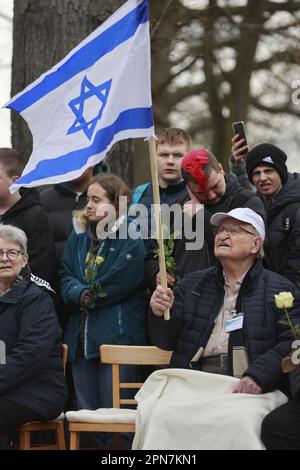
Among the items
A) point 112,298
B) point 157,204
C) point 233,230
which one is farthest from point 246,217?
point 112,298

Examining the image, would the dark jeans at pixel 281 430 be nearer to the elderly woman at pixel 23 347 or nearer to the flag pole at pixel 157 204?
the flag pole at pixel 157 204

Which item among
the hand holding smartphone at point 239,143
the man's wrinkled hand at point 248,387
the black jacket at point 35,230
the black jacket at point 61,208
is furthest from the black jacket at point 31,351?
the hand holding smartphone at point 239,143

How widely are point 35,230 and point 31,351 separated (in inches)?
50.0

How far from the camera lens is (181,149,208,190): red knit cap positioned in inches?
310

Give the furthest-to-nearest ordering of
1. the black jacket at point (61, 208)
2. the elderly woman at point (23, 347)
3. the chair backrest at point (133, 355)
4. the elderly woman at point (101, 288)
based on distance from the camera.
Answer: the black jacket at point (61, 208), the elderly woman at point (101, 288), the chair backrest at point (133, 355), the elderly woman at point (23, 347)

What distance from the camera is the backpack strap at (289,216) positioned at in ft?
25.9

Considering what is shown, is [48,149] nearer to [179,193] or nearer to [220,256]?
[220,256]

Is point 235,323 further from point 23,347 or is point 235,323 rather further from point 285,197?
point 23,347

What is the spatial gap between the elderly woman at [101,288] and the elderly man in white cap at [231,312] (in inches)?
33.3

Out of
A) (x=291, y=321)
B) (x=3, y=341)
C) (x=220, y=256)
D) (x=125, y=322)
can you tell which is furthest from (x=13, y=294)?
(x=291, y=321)

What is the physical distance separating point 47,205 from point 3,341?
1.64m

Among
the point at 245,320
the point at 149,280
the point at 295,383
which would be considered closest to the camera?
the point at 295,383

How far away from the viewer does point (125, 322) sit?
8.22 m

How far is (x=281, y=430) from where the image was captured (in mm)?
6547
